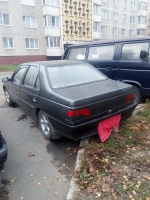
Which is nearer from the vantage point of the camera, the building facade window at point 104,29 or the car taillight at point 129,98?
the car taillight at point 129,98

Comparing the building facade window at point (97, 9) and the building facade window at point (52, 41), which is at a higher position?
the building facade window at point (97, 9)

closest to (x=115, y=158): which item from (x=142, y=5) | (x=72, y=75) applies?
(x=72, y=75)

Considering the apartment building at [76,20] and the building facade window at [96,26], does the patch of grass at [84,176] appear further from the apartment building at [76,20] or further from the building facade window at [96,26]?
the building facade window at [96,26]

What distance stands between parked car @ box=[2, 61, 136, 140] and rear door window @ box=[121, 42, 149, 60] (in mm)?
1451

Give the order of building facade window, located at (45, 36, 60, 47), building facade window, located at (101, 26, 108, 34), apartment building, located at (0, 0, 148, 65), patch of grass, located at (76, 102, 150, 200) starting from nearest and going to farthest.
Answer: patch of grass, located at (76, 102, 150, 200), apartment building, located at (0, 0, 148, 65), building facade window, located at (45, 36, 60, 47), building facade window, located at (101, 26, 108, 34)

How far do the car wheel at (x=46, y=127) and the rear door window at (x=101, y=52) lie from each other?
9.61ft

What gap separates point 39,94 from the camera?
329 centimetres

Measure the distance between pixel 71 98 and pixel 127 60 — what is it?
2.83 meters

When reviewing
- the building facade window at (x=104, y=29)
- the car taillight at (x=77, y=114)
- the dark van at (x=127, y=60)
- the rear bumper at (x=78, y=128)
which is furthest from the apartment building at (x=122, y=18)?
the car taillight at (x=77, y=114)

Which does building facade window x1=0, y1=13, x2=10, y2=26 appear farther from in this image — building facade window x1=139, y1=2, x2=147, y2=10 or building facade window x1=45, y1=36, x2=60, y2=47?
building facade window x1=139, y1=2, x2=147, y2=10

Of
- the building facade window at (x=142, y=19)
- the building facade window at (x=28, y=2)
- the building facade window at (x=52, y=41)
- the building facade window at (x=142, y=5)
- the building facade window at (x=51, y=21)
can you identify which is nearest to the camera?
the building facade window at (x=28, y=2)

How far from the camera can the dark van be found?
4359 mm

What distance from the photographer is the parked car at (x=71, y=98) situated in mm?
2633

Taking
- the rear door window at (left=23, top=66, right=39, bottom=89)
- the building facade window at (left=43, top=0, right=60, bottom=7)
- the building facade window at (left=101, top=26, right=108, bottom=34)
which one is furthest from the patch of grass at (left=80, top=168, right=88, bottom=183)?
the building facade window at (left=101, top=26, right=108, bottom=34)
